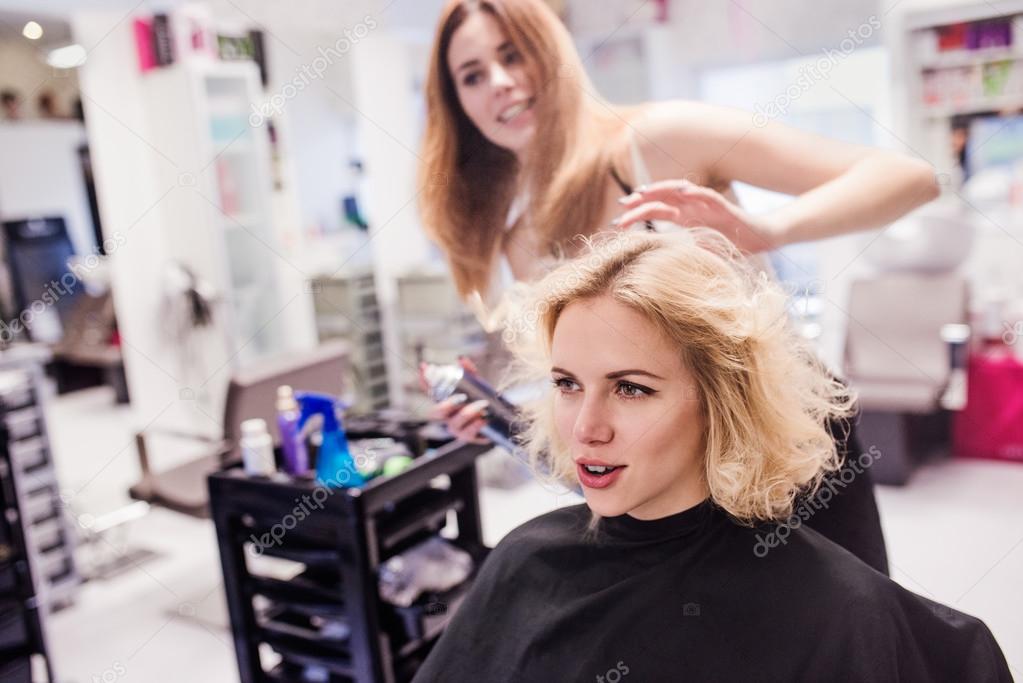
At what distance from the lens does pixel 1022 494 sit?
1.88 m

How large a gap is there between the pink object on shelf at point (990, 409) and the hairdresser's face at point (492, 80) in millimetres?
2004

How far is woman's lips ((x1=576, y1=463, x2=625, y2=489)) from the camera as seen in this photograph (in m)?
1.13

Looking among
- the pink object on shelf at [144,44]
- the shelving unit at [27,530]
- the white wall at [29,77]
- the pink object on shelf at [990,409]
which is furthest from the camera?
the white wall at [29,77]

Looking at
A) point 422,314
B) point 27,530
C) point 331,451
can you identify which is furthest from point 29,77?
point 331,451

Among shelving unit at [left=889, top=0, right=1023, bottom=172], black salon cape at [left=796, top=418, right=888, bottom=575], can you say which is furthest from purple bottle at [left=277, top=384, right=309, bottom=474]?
shelving unit at [left=889, top=0, right=1023, bottom=172]

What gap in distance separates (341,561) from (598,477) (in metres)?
0.97

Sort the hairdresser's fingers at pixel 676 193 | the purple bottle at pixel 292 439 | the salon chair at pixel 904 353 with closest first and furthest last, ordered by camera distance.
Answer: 1. the hairdresser's fingers at pixel 676 193
2. the purple bottle at pixel 292 439
3. the salon chair at pixel 904 353

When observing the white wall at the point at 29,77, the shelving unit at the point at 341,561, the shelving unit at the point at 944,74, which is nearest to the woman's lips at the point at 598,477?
the shelving unit at the point at 341,561

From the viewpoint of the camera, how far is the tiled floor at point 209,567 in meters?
1.42

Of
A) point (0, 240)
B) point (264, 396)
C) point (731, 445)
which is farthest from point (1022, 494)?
point (0, 240)

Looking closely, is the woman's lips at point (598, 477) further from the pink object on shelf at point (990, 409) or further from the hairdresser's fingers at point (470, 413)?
the pink object on shelf at point (990, 409)

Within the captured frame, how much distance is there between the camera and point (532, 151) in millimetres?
1528

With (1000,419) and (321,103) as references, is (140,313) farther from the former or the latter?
(1000,419)

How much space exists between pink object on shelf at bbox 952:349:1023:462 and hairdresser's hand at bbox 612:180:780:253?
1.89 meters
